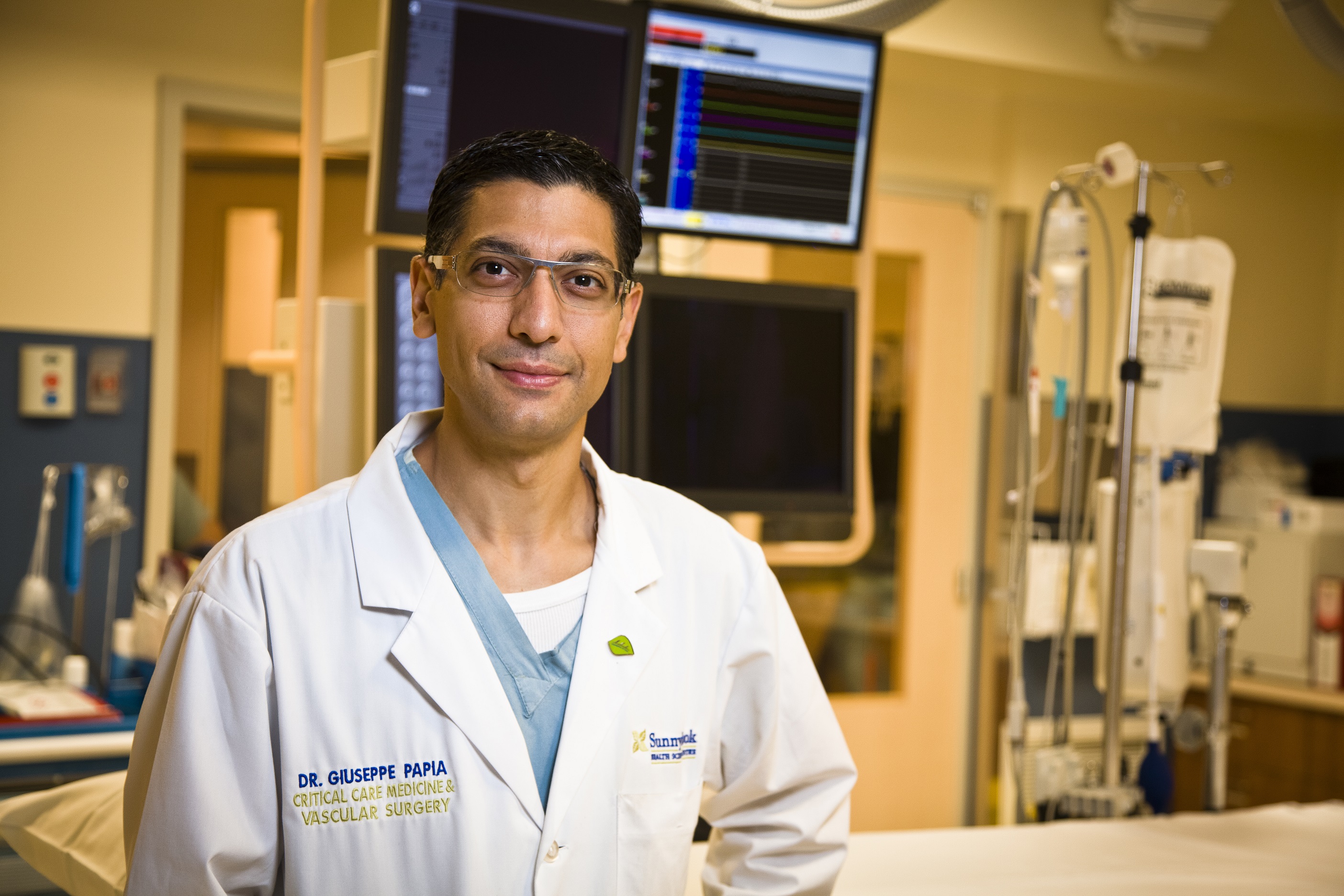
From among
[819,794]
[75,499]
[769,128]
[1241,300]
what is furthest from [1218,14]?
[75,499]

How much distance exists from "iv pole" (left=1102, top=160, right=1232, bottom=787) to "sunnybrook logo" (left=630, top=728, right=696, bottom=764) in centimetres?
156

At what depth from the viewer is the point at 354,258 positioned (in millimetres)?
4316

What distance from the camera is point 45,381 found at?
3084 mm

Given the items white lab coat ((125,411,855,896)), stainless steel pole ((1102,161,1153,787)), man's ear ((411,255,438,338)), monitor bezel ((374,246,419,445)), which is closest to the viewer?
white lab coat ((125,411,855,896))

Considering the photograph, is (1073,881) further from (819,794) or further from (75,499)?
(75,499)

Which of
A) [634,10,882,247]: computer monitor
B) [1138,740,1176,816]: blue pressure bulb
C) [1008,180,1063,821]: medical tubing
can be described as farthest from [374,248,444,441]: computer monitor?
[1138,740,1176,816]: blue pressure bulb

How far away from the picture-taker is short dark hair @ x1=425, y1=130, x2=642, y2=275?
1.28 m

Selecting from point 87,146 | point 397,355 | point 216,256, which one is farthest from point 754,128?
point 216,256

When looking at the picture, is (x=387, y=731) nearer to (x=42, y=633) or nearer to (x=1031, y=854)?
(x=1031, y=854)

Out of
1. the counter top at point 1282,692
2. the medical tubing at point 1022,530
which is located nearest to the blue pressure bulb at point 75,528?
the medical tubing at point 1022,530

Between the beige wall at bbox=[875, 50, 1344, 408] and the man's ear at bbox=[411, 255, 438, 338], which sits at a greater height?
the beige wall at bbox=[875, 50, 1344, 408]

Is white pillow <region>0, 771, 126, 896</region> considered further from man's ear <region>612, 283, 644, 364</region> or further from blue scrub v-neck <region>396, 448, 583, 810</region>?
man's ear <region>612, 283, 644, 364</region>

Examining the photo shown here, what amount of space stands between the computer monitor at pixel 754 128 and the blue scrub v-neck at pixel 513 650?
3.86 ft

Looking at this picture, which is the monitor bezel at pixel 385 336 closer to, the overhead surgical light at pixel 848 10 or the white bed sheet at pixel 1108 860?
the overhead surgical light at pixel 848 10
